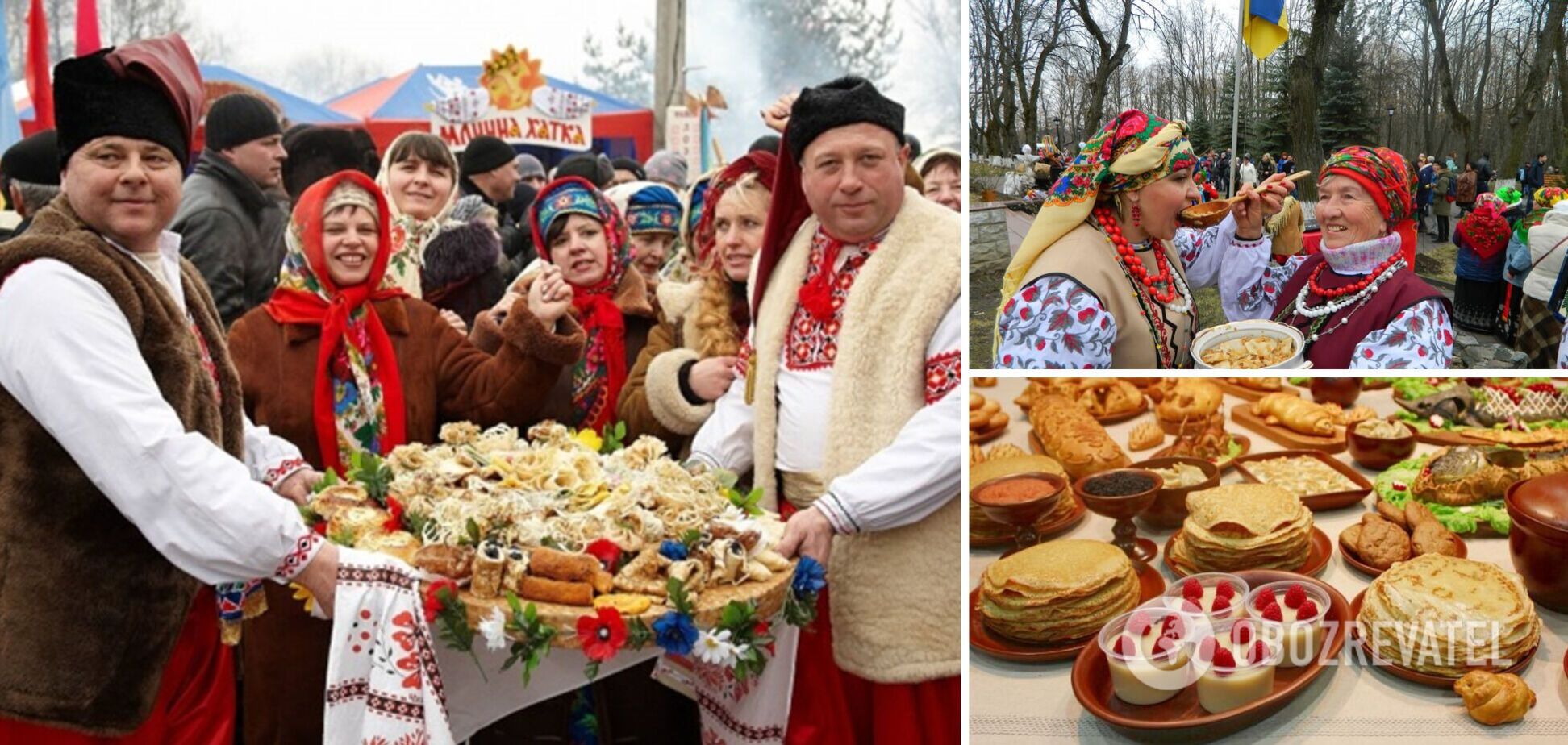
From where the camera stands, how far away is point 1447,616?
5.99 feet

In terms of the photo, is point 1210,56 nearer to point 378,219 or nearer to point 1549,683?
point 1549,683

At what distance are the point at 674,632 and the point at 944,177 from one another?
2930mm

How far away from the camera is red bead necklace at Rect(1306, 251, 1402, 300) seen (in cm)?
237

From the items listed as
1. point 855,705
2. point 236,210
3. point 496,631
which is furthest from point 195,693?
point 236,210

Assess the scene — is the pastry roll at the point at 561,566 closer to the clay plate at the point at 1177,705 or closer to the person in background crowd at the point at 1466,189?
the clay plate at the point at 1177,705

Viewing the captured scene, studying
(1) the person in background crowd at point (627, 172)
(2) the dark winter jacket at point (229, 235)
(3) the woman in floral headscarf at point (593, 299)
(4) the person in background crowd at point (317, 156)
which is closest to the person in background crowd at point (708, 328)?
(3) the woman in floral headscarf at point (593, 299)

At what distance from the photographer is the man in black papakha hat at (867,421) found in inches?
96.2

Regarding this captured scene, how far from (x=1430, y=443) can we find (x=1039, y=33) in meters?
1.25

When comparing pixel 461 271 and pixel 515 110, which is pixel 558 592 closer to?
pixel 461 271

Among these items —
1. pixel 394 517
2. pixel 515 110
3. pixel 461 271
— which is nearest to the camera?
pixel 394 517

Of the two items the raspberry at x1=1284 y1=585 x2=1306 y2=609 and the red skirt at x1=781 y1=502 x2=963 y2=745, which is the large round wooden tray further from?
the raspberry at x1=1284 y1=585 x2=1306 y2=609

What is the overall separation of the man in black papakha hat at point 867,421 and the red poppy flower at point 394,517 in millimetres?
743

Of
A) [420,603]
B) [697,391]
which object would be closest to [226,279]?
[697,391]

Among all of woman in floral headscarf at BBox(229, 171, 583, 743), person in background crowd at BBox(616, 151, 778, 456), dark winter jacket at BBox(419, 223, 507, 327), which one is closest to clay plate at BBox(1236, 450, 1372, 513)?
person in background crowd at BBox(616, 151, 778, 456)
